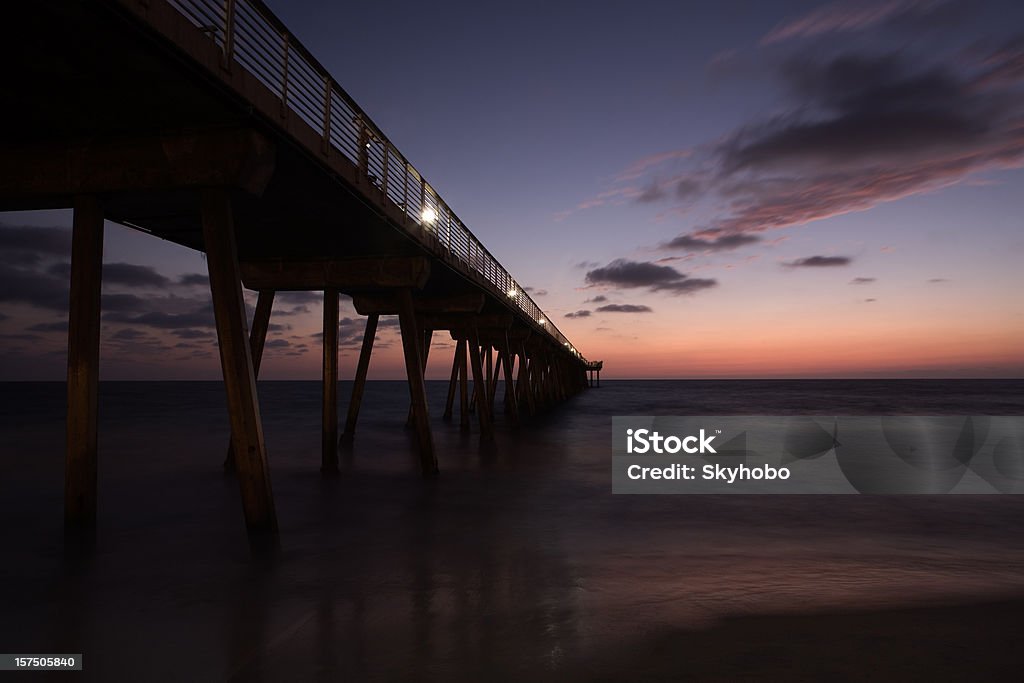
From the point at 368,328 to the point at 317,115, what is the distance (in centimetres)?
1179

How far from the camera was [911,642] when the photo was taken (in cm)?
471

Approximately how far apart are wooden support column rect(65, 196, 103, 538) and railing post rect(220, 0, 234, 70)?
318 cm

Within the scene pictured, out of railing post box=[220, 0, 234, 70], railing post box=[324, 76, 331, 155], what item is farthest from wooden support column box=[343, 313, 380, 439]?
railing post box=[220, 0, 234, 70]

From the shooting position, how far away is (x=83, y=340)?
740 centimetres

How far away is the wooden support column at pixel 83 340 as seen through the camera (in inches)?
291

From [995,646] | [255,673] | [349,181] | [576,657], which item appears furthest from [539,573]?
[349,181]

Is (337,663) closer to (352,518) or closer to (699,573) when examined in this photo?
(699,573)
